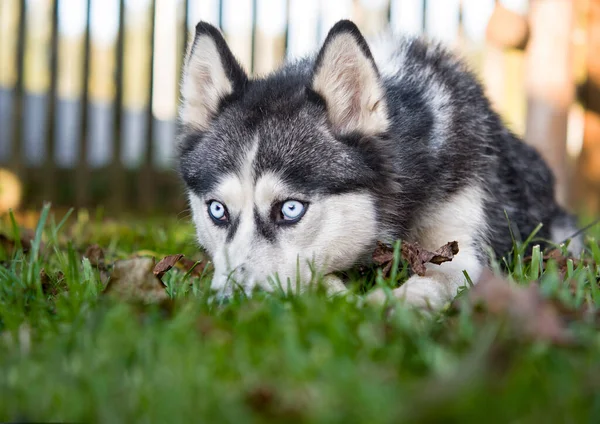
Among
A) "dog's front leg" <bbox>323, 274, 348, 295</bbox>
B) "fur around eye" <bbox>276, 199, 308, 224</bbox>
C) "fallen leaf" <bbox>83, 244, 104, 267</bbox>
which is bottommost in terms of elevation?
"fallen leaf" <bbox>83, 244, 104, 267</bbox>

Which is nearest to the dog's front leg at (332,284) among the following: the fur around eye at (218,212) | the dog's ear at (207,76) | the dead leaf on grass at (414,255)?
the dead leaf on grass at (414,255)

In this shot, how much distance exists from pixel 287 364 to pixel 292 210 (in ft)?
4.27

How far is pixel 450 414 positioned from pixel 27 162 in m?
6.71

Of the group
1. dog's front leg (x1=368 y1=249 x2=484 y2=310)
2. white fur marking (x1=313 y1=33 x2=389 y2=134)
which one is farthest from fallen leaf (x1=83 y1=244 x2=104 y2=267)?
dog's front leg (x1=368 y1=249 x2=484 y2=310)

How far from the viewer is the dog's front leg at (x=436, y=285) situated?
2.08 meters

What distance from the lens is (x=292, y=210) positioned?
271cm

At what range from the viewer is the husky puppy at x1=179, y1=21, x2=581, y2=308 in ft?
8.86

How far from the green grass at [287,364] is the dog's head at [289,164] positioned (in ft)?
1.98

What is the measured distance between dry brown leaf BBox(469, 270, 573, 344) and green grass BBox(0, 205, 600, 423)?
0.09 ft

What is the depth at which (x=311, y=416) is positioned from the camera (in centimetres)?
122

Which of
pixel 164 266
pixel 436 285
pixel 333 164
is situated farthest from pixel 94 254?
pixel 436 285

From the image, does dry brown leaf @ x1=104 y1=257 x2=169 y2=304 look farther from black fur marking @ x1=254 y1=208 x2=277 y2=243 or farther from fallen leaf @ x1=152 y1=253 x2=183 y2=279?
black fur marking @ x1=254 y1=208 x2=277 y2=243

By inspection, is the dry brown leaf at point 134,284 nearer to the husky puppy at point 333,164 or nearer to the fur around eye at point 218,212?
the husky puppy at point 333,164

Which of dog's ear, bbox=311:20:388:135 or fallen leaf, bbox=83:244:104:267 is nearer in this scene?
dog's ear, bbox=311:20:388:135
